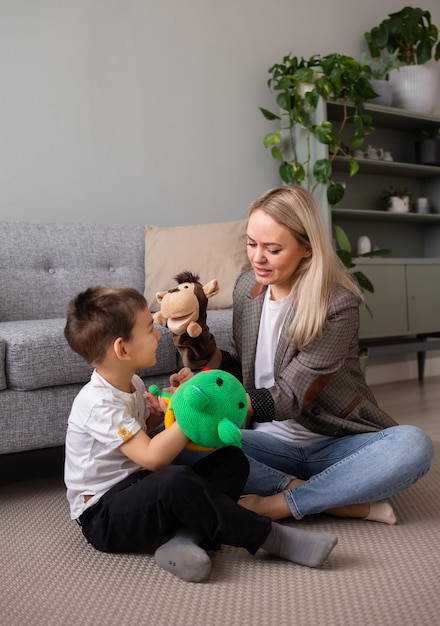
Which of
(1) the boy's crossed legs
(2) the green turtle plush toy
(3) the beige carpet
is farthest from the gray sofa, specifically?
(2) the green turtle plush toy

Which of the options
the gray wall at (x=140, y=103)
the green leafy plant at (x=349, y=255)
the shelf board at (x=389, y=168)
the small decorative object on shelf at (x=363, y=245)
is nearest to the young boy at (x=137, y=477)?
the gray wall at (x=140, y=103)

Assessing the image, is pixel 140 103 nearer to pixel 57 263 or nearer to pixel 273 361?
pixel 57 263

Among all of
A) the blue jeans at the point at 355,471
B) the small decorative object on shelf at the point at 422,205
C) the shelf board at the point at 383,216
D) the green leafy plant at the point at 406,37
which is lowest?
the blue jeans at the point at 355,471

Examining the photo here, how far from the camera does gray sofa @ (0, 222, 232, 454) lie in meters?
1.81

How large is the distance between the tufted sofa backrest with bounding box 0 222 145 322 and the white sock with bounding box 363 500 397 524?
1448 millimetres

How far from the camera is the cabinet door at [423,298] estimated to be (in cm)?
370

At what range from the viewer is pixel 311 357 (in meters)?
1.45

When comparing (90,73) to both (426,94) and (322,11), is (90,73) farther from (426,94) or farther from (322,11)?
(426,94)

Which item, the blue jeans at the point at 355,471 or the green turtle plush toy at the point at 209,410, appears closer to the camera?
the green turtle plush toy at the point at 209,410

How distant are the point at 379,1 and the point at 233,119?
138 centimetres

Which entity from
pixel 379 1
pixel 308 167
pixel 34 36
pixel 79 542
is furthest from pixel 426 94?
pixel 79 542

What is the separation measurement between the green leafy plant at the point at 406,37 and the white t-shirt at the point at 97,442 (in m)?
3.13

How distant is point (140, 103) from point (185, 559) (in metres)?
2.47

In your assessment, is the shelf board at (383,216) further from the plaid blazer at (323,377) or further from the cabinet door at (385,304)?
the plaid blazer at (323,377)
